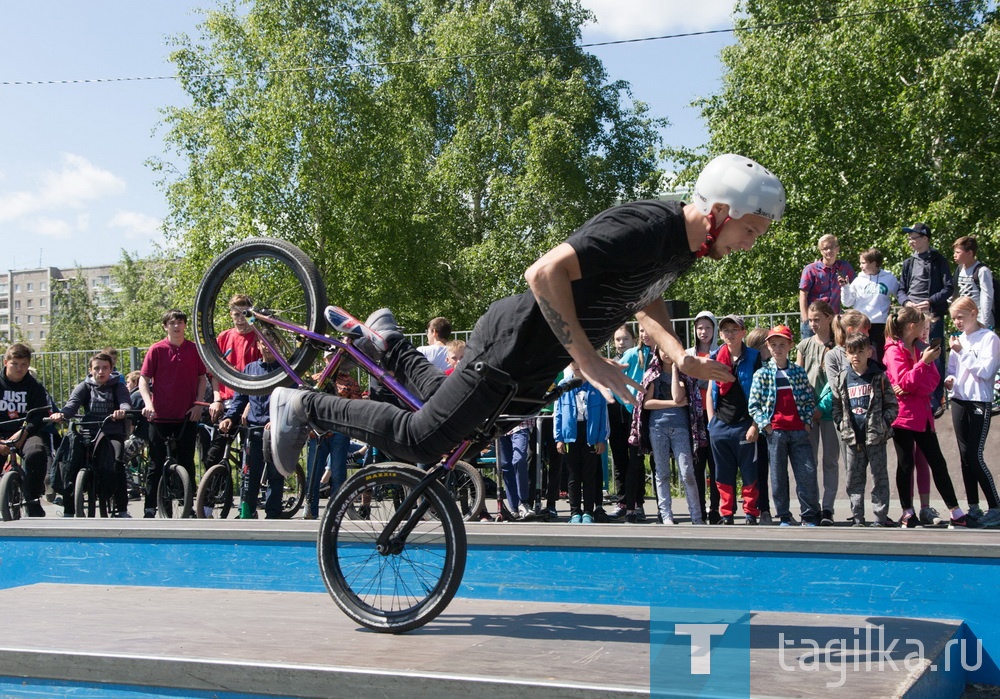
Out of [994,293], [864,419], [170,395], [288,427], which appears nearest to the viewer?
[288,427]

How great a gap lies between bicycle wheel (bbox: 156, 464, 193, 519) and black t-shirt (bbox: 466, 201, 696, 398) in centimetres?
588

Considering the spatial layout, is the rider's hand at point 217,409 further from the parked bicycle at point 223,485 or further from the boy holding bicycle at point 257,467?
the parked bicycle at point 223,485

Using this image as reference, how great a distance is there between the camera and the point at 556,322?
350 centimetres

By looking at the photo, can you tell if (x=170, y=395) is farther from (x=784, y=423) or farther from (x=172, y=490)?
(x=784, y=423)

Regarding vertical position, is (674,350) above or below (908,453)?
above

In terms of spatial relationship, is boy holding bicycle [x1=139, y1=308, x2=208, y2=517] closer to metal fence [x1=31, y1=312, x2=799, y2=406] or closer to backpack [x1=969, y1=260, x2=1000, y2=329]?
metal fence [x1=31, y1=312, x2=799, y2=406]

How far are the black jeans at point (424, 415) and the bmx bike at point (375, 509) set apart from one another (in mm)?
79

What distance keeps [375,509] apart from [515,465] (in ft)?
14.8

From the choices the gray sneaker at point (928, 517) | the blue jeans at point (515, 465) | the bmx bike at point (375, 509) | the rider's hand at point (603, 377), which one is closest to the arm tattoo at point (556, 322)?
the rider's hand at point (603, 377)

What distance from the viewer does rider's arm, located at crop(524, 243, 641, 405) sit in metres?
3.45

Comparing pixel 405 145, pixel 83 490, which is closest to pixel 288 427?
pixel 83 490

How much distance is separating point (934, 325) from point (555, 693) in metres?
7.46

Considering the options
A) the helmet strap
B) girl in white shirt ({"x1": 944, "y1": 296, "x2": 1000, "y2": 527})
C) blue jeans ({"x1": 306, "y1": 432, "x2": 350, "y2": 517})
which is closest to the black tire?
blue jeans ({"x1": 306, "y1": 432, "x2": 350, "y2": 517})

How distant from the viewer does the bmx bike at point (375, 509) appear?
4.09 metres
